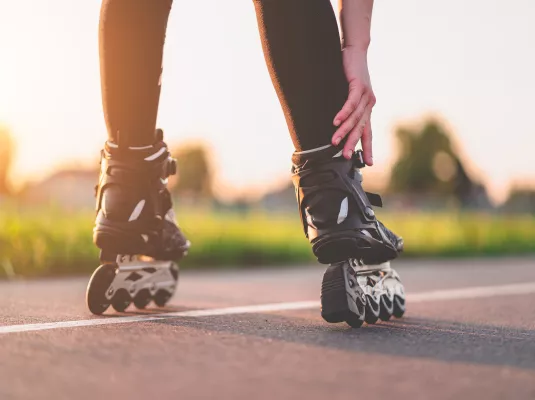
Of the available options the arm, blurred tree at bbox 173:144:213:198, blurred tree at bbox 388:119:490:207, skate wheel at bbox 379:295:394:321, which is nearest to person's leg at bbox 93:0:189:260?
the arm

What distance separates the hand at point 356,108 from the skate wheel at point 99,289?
0.82 meters

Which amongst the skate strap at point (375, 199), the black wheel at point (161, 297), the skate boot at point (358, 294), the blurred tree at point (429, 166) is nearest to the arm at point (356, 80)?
the skate strap at point (375, 199)

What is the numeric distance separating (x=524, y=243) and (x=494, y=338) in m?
13.6

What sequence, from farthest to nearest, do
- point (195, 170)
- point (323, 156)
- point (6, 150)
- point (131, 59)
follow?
point (195, 170) → point (6, 150) → point (131, 59) → point (323, 156)

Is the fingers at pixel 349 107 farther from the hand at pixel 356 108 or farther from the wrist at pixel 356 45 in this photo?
the wrist at pixel 356 45

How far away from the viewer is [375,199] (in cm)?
224

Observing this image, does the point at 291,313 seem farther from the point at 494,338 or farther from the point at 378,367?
the point at 378,367

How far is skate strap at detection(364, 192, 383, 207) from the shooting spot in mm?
2227

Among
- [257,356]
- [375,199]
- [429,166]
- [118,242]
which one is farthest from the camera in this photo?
[429,166]

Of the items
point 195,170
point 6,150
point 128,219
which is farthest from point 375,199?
point 195,170

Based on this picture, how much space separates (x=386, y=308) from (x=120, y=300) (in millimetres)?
829

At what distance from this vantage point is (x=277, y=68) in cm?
225

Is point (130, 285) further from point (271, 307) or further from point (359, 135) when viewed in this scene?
point (359, 135)

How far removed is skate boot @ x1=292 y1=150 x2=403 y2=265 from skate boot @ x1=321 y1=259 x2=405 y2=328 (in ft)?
0.16
